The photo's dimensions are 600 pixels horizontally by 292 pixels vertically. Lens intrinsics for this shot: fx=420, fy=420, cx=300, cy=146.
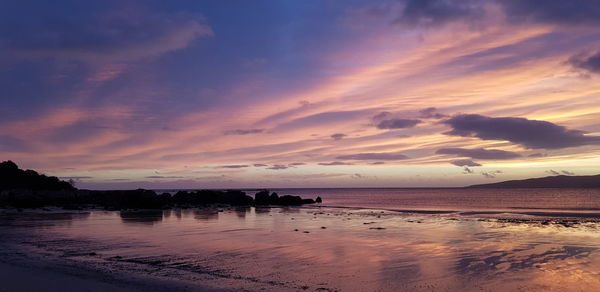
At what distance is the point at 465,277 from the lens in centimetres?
1592

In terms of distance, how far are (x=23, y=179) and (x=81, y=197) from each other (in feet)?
59.5

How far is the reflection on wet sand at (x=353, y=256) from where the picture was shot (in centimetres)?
1530

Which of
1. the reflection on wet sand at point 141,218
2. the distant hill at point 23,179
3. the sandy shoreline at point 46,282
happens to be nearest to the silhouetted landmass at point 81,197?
the distant hill at point 23,179

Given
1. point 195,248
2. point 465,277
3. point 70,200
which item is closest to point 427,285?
point 465,277

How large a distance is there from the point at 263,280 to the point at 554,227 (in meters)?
29.1

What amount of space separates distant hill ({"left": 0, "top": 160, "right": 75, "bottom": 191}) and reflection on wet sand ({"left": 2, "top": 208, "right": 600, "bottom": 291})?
57.6 metres

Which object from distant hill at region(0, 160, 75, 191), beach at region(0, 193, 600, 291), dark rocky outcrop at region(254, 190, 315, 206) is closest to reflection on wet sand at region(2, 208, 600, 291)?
beach at region(0, 193, 600, 291)

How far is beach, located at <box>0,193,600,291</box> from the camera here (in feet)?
48.8

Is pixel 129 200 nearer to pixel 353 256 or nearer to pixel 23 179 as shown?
pixel 23 179

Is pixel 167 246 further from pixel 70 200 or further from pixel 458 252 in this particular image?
pixel 70 200

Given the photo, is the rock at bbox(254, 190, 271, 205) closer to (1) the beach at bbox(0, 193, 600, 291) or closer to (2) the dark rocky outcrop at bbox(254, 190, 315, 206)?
(2) the dark rocky outcrop at bbox(254, 190, 315, 206)

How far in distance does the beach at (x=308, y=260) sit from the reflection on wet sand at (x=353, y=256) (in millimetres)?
44

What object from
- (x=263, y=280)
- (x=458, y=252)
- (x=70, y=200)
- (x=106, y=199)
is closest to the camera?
(x=263, y=280)

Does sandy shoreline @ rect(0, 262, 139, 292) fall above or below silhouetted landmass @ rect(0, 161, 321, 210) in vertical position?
below
